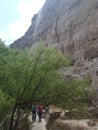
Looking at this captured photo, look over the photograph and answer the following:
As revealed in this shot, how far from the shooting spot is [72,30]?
81.4m

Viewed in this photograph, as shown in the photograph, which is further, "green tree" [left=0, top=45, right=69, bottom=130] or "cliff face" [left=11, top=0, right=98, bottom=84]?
"cliff face" [left=11, top=0, right=98, bottom=84]

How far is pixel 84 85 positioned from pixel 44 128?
611 cm

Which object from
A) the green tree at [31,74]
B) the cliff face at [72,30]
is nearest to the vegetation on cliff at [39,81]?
the green tree at [31,74]


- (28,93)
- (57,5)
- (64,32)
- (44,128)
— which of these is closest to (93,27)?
(64,32)

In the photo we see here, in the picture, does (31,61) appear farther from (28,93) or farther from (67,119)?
(67,119)

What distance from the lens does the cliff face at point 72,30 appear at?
67250 mm

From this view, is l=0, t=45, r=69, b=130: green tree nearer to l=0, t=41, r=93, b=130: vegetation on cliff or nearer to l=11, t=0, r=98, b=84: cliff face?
l=0, t=41, r=93, b=130: vegetation on cliff

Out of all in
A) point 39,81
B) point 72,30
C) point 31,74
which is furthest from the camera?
point 72,30

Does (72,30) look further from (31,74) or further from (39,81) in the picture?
(31,74)

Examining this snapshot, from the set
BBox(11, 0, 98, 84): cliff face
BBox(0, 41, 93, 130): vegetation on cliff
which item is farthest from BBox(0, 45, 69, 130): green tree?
BBox(11, 0, 98, 84): cliff face

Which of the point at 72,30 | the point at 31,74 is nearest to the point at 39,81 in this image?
the point at 31,74

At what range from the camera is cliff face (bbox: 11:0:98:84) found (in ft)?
221

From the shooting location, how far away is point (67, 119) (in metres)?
35.7

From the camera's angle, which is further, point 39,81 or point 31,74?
point 39,81
